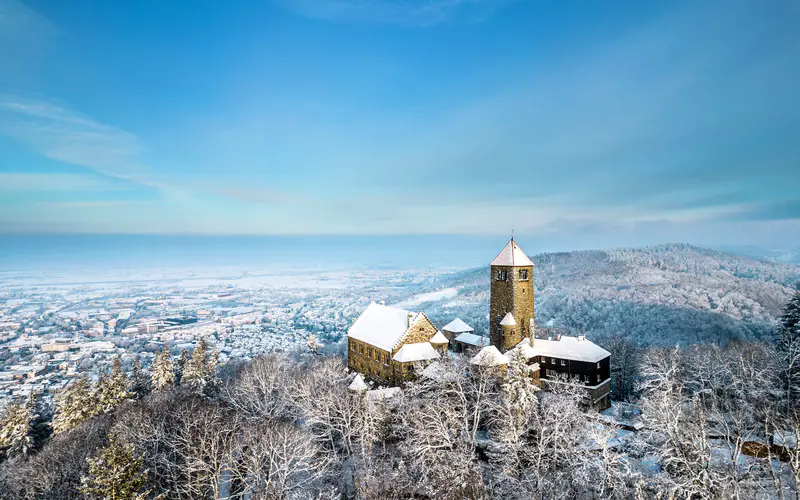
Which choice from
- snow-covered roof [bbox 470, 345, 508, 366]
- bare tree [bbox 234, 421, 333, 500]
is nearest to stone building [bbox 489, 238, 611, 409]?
snow-covered roof [bbox 470, 345, 508, 366]

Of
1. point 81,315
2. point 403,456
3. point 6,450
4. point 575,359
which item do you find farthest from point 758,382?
point 81,315

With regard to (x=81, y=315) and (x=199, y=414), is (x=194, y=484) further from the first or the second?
(x=81, y=315)

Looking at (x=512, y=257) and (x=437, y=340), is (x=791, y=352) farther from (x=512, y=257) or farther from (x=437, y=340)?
(x=437, y=340)

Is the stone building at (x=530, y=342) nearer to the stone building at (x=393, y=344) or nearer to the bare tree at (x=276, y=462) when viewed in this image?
the stone building at (x=393, y=344)

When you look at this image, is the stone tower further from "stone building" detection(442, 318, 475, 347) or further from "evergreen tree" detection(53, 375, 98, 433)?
"evergreen tree" detection(53, 375, 98, 433)

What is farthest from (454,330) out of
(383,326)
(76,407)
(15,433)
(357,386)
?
(15,433)
